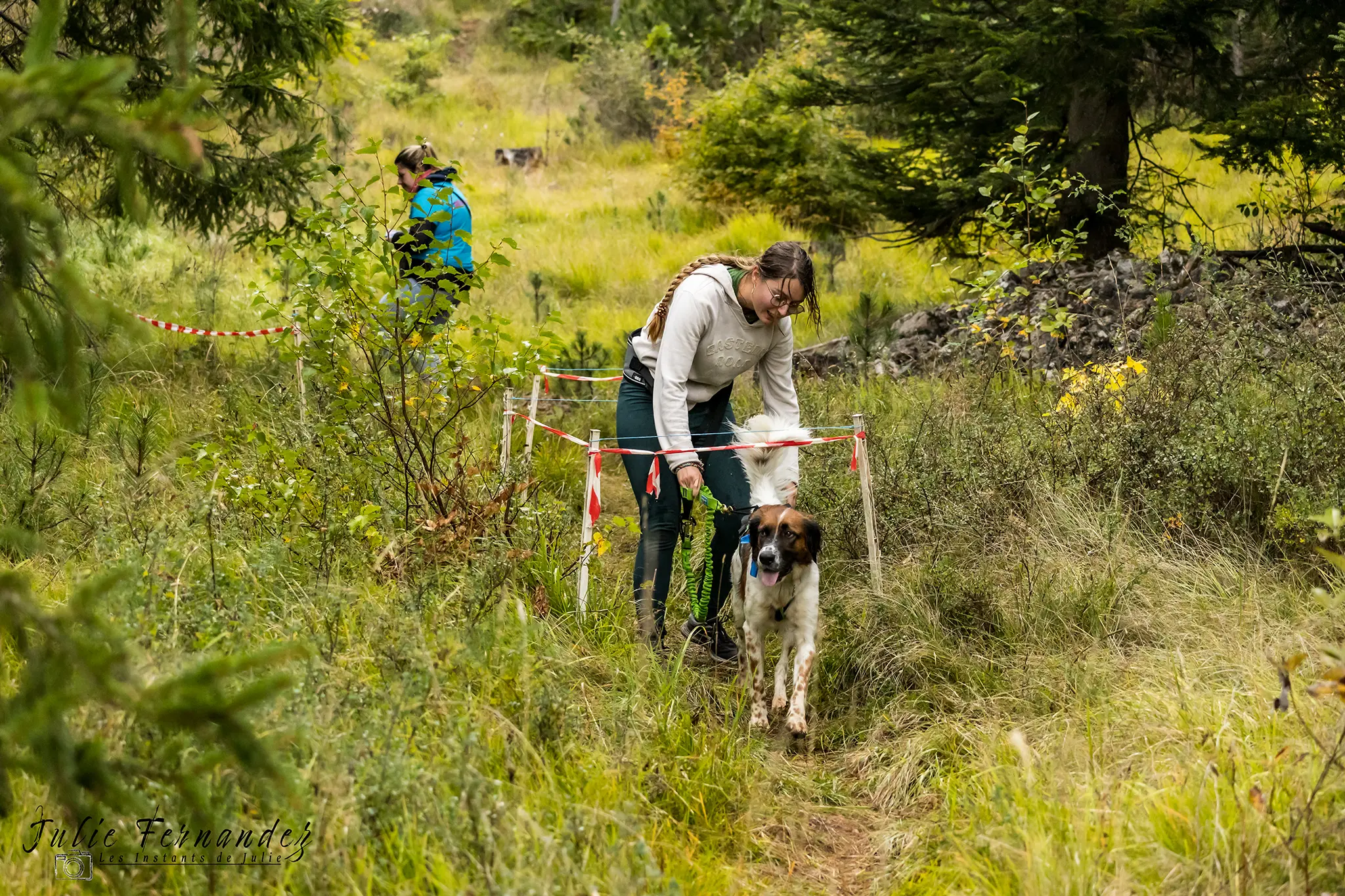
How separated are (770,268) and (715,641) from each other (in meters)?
1.63

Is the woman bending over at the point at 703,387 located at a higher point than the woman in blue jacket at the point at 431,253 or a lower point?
lower

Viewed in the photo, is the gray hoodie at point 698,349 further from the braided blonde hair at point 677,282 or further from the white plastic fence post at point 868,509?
the white plastic fence post at point 868,509

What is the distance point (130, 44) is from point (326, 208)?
3.80m

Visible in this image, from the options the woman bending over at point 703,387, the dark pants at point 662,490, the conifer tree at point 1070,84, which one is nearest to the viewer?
the woman bending over at point 703,387

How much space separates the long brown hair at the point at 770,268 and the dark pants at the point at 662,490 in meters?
0.30

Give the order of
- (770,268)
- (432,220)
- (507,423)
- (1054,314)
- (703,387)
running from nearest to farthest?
(770,268) → (703,387) → (432,220) → (507,423) → (1054,314)

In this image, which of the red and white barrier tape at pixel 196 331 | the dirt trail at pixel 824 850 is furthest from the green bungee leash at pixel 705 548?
the red and white barrier tape at pixel 196 331

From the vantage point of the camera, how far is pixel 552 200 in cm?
1571

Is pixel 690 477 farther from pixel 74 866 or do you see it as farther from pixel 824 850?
pixel 74 866

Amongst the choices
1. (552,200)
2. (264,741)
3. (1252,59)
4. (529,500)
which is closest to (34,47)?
(264,741)

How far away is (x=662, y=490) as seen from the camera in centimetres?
455

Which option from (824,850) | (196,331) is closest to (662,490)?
(824,850)

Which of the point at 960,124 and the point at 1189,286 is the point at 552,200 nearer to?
the point at 960,124

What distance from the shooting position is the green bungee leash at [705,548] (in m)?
4.39
